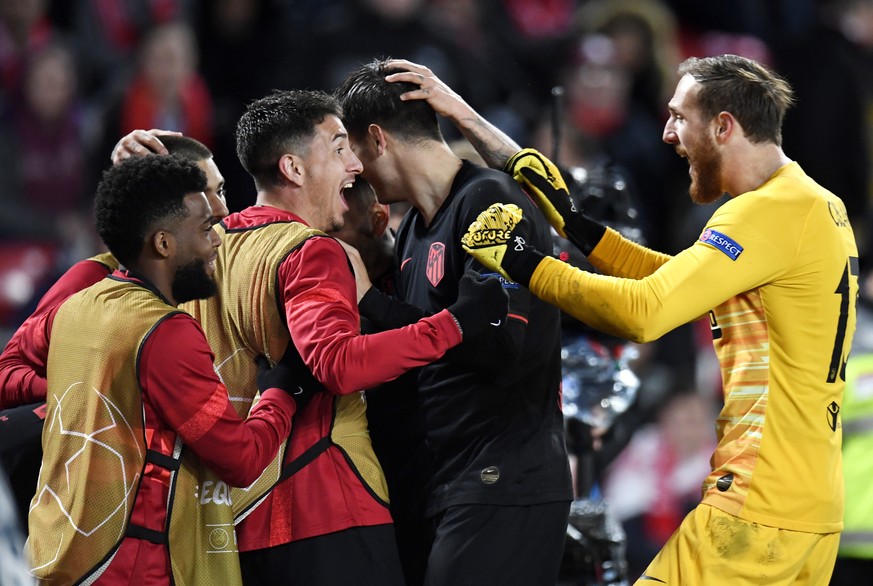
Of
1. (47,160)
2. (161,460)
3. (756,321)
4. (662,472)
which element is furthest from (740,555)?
(47,160)

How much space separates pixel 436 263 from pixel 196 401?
91 centimetres

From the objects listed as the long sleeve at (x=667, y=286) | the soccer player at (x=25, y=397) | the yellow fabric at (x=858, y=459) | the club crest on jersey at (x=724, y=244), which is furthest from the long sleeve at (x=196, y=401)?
the yellow fabric at (x=858, y=459)

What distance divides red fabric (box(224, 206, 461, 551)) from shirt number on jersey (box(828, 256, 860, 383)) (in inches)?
40.8

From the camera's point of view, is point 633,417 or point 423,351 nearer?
point 423,351

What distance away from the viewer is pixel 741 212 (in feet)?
10.3

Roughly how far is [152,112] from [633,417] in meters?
3.75

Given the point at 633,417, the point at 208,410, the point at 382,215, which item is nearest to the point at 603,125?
the point at 633,417

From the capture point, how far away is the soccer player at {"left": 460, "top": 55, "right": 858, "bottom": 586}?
3061mm

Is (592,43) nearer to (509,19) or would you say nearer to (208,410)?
(509,19)

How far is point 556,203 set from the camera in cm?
359

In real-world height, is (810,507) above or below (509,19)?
below

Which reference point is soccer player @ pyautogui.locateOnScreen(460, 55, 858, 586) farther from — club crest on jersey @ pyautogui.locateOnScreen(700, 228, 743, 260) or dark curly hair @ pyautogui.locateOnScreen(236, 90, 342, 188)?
dark curly hair @ pyautogui.locateOnScreen(236, 90, 342, 188)

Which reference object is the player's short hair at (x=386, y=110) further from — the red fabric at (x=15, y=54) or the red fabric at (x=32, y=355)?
the red fabric at (x=15, y=54)

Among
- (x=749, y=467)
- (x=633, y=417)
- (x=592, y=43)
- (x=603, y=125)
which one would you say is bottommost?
(x=633, y=417)
